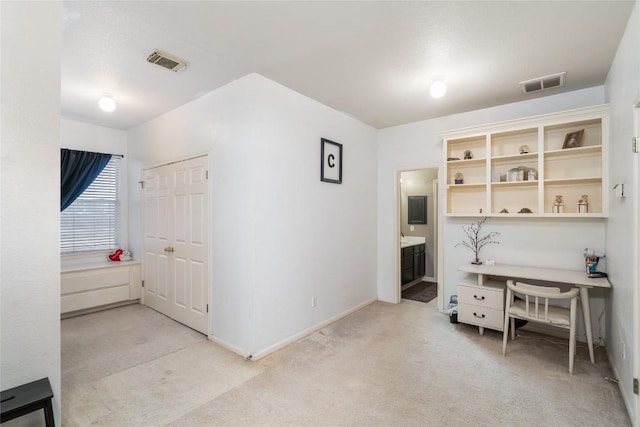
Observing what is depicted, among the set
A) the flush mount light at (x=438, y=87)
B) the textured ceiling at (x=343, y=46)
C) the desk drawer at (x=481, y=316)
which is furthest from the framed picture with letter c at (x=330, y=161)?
the desk drawer at (x=481, y=316)

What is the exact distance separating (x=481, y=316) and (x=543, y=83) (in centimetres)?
249

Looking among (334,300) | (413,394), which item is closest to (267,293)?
(334,300)

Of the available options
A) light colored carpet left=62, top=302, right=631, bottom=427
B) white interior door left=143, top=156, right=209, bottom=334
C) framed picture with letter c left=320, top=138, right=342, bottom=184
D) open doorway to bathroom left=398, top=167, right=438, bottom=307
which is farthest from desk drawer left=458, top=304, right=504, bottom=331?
white interior door left=143, top=156, right=209, bottom=334

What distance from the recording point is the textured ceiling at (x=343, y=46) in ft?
6.30

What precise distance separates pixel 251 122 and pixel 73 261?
3540 millimetres

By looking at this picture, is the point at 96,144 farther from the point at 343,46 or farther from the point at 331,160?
the point at 343,46

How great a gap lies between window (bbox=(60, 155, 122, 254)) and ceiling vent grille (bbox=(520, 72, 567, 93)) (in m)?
5.52

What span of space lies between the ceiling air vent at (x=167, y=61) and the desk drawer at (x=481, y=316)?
3770 millimetres

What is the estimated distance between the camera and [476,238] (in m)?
3.80

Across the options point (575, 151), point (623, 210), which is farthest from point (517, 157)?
point (623, 210)

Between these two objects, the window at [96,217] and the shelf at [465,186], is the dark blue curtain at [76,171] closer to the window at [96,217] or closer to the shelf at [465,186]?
the window at [96,217]

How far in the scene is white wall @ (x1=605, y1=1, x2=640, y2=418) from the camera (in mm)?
1927

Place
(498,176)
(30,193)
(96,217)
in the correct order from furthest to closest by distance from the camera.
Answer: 1. (96,217)
2. (498,176)
3. (30,193)

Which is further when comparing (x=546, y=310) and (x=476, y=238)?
(x=476, y=238)
